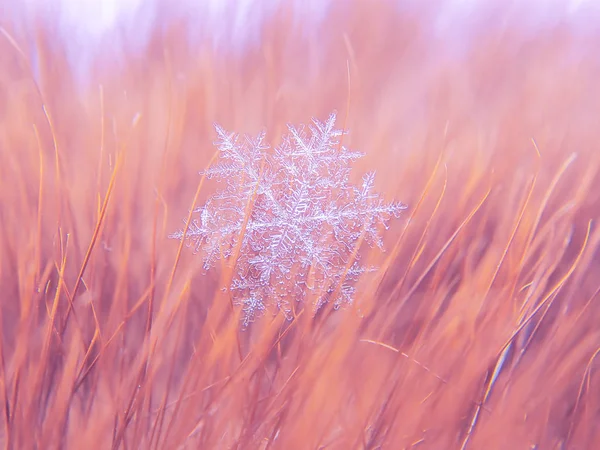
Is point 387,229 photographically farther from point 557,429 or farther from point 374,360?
point 557,429

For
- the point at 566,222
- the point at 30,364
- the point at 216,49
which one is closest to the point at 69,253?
the point at 30,364

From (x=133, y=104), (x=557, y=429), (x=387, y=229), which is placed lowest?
(x=557, y=429)

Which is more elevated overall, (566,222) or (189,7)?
(189,7)
